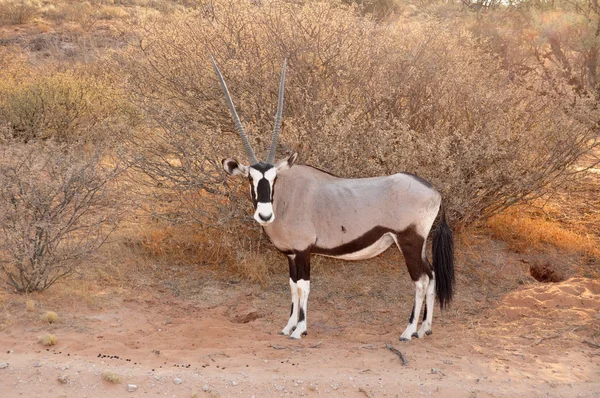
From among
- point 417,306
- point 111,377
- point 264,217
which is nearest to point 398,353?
point 417,306

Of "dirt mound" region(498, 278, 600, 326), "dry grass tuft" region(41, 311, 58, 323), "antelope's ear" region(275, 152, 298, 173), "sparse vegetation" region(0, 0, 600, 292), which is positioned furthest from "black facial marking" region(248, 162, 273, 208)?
"dirt mound" region(498, 278, 600, 326)

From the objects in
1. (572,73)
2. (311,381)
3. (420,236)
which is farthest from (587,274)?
(572,73)

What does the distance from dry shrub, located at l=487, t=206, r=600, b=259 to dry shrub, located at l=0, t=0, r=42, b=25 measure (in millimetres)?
17500

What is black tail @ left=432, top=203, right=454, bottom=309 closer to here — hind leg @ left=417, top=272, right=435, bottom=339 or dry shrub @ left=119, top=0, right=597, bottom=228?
hind leg @ left=417, top=272, right=435, bottom=339

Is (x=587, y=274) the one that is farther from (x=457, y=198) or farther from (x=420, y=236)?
(x=420, y=236)

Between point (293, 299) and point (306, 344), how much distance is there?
1.40ft

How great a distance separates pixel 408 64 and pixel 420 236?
2.39 m

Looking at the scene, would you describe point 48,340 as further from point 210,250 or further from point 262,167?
point 210,250

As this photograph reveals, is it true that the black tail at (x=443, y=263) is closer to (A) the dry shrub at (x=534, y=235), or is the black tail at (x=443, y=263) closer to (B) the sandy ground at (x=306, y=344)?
(B) the sandy ground at (x=306, y=344)

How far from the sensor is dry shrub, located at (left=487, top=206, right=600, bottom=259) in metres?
7.47

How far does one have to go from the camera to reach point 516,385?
447cm

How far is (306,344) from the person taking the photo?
527 centimetres

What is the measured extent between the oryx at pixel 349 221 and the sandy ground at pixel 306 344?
Result: 16.5 inches

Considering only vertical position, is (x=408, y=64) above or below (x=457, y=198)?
above
